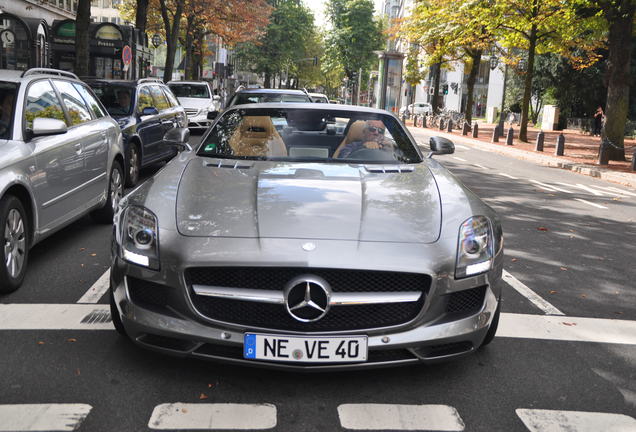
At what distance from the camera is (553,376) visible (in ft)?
12.6

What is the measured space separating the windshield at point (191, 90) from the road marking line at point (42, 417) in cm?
2088

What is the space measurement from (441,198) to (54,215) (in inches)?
135

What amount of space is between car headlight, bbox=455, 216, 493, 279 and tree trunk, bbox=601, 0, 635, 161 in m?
17.9

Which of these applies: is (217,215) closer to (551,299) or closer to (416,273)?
(416,273)

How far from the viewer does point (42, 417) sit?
3.13 metres

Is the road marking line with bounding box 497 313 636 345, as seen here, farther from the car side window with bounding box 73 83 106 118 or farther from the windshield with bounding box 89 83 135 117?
the windshield with bounding box 89 83 135 117

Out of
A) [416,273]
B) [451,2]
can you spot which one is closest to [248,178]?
[416,273]

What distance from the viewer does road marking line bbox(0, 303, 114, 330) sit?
14.3 ft

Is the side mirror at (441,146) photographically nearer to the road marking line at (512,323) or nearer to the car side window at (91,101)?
the road marking line at (512,323)

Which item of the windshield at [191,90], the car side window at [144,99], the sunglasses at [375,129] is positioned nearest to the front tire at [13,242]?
the sunglasses at [375,129]

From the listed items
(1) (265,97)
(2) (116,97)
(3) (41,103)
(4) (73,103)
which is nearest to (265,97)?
(1) (265,97)

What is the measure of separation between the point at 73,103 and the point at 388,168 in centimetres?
374

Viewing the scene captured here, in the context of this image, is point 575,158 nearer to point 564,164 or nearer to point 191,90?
point 564,164

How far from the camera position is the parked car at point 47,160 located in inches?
202
